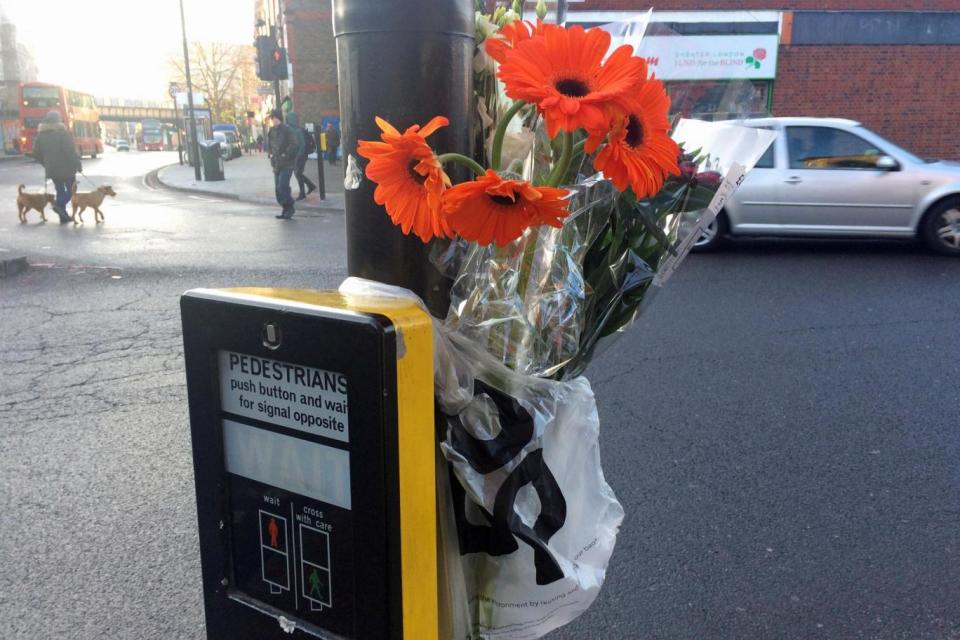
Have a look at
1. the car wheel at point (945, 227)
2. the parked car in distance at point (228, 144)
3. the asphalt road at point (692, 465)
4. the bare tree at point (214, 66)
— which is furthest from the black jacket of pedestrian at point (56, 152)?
the bare tree at point (214, 66)

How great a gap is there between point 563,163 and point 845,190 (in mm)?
9110

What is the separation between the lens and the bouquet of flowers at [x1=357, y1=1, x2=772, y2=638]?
1.31 m

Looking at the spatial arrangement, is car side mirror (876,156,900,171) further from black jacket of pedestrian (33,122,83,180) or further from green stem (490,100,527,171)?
black jacket of pedestrian (33,122,83,180)

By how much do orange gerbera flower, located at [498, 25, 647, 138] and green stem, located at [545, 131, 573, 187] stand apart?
0.31ft

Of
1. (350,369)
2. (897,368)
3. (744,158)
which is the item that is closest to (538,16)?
(744,158)

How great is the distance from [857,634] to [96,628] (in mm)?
2614

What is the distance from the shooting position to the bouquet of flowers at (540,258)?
1.31 metres

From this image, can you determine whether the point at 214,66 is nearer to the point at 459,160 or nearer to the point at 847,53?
the point at 847,53

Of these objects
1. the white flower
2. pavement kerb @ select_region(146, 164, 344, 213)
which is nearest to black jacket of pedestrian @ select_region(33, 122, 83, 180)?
pavement kerb @ select_region(146, 164, 344, 213)

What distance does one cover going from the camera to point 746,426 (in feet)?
14.6

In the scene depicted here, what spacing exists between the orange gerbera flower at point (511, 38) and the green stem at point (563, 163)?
173 mm

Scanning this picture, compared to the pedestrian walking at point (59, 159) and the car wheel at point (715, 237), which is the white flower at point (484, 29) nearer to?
the car wheel at point (715, 237)

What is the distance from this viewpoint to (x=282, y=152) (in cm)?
1380

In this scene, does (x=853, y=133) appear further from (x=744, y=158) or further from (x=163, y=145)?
(x=163, y=145)
